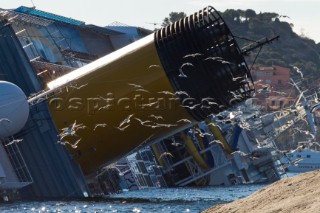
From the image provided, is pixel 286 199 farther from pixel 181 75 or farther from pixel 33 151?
pixel 33 151

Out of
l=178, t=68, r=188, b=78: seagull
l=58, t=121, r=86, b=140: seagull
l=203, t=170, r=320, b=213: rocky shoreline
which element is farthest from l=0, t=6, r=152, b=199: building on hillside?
l=203, t=170, r=320, b=213: rocky shoreline

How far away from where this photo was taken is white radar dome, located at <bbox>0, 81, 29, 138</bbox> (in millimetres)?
39062

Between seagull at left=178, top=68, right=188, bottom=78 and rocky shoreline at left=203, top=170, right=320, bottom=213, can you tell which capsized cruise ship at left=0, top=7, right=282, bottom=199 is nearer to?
seagull at left=178, top=68, right=188, bottom=78

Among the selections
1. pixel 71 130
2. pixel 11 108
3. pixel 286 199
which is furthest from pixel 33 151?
pixel 286 199

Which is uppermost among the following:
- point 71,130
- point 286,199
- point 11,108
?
point 11,108

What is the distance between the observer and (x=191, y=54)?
37.4 m

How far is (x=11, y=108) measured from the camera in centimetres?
Result: 3912

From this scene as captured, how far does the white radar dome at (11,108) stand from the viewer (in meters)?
39.1

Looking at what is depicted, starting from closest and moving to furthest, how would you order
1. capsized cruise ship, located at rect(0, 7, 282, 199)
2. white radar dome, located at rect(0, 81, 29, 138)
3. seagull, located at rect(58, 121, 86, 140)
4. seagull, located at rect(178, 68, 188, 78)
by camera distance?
seagull, located at rect(178, 68, 188, 78) → capsized cruise ship, located at rect(0, 7, 282, 199) → white radar dome, located at rect(0, 81, 29, 138) → seagull, located at rect(58, 121, 86, 140)

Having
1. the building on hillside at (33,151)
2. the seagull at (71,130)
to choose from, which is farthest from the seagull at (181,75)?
the building on hillside at (33,151)

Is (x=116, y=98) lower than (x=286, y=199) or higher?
higher

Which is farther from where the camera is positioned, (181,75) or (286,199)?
(181,75)

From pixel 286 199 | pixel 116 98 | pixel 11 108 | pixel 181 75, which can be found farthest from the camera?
pixel 11 108

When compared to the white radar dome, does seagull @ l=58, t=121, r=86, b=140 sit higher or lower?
lower
